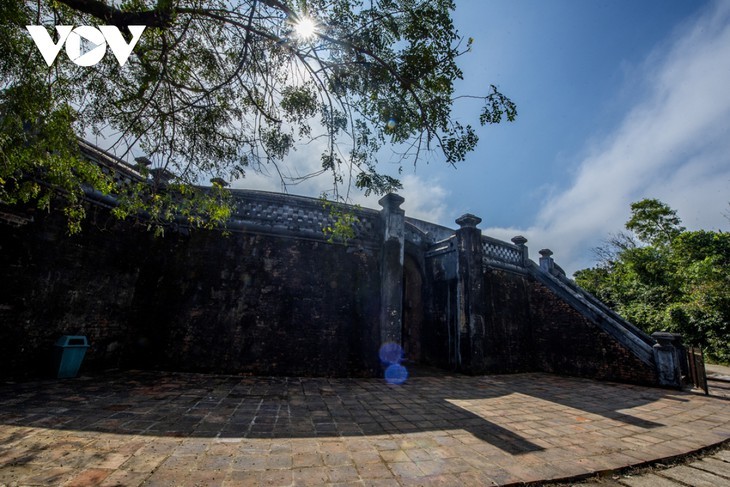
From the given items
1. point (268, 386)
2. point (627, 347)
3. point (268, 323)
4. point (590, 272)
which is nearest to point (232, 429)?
point (268, 386)

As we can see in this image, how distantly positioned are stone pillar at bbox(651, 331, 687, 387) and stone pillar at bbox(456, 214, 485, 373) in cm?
412

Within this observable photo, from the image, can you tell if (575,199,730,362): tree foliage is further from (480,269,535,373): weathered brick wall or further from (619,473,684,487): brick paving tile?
(619,473,684,487): brick paving tile

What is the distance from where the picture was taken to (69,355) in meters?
5.60

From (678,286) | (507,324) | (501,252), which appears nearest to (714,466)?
(507,324)

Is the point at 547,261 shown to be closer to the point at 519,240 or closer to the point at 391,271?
the point at 519,240

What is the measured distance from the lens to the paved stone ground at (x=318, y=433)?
8.48 feet

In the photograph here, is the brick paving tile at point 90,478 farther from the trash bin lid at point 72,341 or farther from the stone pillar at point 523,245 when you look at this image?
the stone pillar at point 523,245

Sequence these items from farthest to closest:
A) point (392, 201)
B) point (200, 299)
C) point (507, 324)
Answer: point (507, 324) → point (392, 201) → point (200, 299)

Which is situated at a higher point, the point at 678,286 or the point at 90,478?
the point at 678,286

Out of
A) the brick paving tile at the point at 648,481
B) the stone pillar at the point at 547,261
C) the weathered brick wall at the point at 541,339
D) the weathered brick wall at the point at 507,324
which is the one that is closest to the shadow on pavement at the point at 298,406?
the brick paving tile at the point at 648,481

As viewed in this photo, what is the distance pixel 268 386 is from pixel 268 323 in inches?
67.1

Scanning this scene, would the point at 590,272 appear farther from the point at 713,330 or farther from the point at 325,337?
the point at 325,337

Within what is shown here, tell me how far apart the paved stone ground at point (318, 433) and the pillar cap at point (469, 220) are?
5.07m

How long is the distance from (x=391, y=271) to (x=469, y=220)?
11.0 feet
